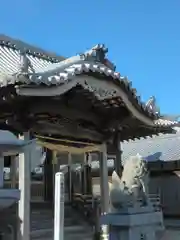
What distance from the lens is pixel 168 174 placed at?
1738 cm

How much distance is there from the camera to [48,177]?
12523mm

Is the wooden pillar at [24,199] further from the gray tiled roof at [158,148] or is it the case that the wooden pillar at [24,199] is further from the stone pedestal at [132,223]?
the gray tiled roof at [158,148]

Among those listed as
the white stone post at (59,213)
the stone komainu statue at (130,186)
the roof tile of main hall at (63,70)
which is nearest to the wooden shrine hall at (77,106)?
the roof tile of main hall at (63,70)

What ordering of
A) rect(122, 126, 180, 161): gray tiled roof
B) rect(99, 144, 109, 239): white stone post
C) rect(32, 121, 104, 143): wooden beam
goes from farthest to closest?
rect(122, 126, 180, 161): gray tiled roof, rect(99, 144, 109, 239): white stone post, rect(32, 121, 104, 143): wooden beam

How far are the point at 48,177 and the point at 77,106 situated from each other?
3.61 meters

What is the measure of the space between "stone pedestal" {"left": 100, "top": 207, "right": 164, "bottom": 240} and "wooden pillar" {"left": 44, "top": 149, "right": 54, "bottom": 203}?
536 centimetres

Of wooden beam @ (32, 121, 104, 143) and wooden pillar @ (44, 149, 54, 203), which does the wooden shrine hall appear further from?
wooden pillar @ (44, 149, 54, 203)

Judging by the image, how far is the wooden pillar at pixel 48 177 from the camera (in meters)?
12.4

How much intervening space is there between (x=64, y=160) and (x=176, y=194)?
6.49 m

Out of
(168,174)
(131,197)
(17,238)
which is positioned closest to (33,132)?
(17,238)

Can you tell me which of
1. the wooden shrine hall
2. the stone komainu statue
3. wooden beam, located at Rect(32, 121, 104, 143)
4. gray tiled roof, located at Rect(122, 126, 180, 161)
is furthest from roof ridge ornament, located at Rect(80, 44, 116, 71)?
gray tiled roof, located at Rect(122, 126, 180, 161)

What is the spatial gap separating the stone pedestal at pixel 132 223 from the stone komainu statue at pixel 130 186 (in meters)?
0.16

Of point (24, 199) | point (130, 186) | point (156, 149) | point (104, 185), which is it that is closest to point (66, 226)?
point (104, 185)

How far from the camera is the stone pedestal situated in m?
6.97
